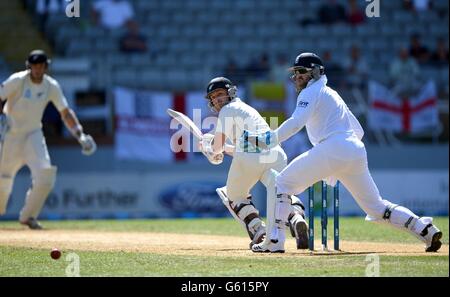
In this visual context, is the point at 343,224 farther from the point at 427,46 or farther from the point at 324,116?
the point at 427,46

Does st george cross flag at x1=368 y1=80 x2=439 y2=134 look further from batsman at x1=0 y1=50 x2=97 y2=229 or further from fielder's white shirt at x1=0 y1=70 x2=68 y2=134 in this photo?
fielder's white shirt at x1=0 y1=70 x2=68 y2=134

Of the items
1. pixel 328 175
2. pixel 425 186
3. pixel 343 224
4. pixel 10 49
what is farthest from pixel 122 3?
pixel 328 175

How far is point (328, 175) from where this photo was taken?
1009cm

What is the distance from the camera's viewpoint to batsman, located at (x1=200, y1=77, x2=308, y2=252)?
34.9ft

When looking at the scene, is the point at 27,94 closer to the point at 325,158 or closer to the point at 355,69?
the point at 325,158

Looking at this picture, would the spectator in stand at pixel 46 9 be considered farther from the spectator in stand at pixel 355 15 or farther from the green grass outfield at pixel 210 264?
the green grass outfield at pixel 210 264

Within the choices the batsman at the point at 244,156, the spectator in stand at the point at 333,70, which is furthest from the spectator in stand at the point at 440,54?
the batsman at the point at 244,156

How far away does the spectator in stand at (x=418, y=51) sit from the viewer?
22844mm

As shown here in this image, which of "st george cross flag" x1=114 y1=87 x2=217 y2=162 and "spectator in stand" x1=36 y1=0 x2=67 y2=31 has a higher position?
"spectator in stand" x1=36 y1=0 x2=67 y2=31

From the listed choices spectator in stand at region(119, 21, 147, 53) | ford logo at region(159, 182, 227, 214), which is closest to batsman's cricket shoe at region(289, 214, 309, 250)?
ford logo at region(159, 182, 227, 214)

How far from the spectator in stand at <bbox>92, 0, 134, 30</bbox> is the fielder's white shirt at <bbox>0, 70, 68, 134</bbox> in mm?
9265

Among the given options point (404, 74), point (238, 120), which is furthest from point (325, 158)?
point (404, 74)

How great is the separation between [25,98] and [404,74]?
31.7 feet

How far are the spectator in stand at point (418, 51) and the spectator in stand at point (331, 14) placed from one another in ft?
6.44
